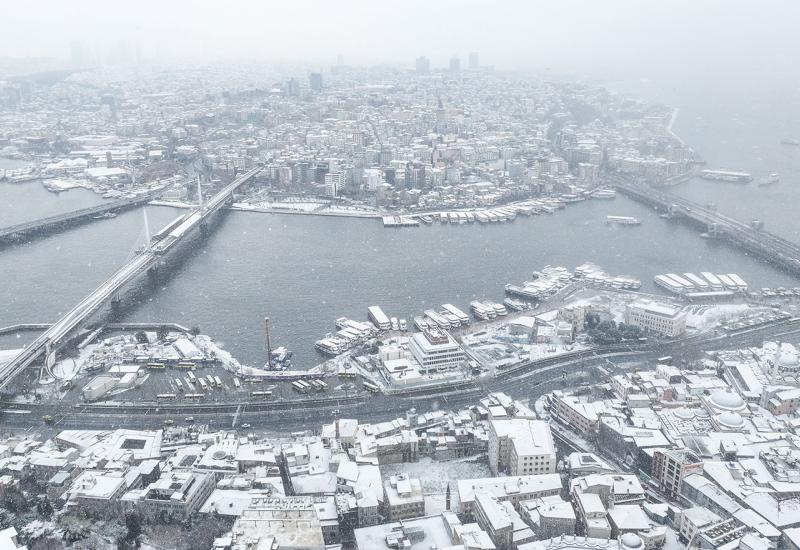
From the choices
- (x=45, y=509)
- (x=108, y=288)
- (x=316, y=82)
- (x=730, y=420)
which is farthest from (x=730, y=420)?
(x=316, y=82)

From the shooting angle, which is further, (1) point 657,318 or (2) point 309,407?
(1) point 657,318

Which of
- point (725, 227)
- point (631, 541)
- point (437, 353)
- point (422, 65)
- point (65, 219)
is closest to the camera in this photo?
point (631, 541)

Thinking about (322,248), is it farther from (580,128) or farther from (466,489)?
(580,128)

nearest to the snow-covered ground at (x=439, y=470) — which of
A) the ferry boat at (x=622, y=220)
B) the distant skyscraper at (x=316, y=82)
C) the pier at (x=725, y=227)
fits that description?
the pier at (x=725, y=227)

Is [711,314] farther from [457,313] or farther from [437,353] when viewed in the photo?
[437,353]

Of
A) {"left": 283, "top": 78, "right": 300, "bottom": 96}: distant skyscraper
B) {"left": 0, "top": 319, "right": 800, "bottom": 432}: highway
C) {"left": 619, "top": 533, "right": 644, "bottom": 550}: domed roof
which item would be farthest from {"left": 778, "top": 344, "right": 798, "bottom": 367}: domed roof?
{"left": 283, "top": 78, "right": 300, "bottom": 96}: distant skyscraper

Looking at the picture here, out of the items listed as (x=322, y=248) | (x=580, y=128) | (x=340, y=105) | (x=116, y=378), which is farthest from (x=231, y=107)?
(x=116, y=378)

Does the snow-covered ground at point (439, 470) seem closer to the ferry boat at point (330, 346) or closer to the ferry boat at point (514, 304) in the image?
the ferry boat at point (330, 346)
